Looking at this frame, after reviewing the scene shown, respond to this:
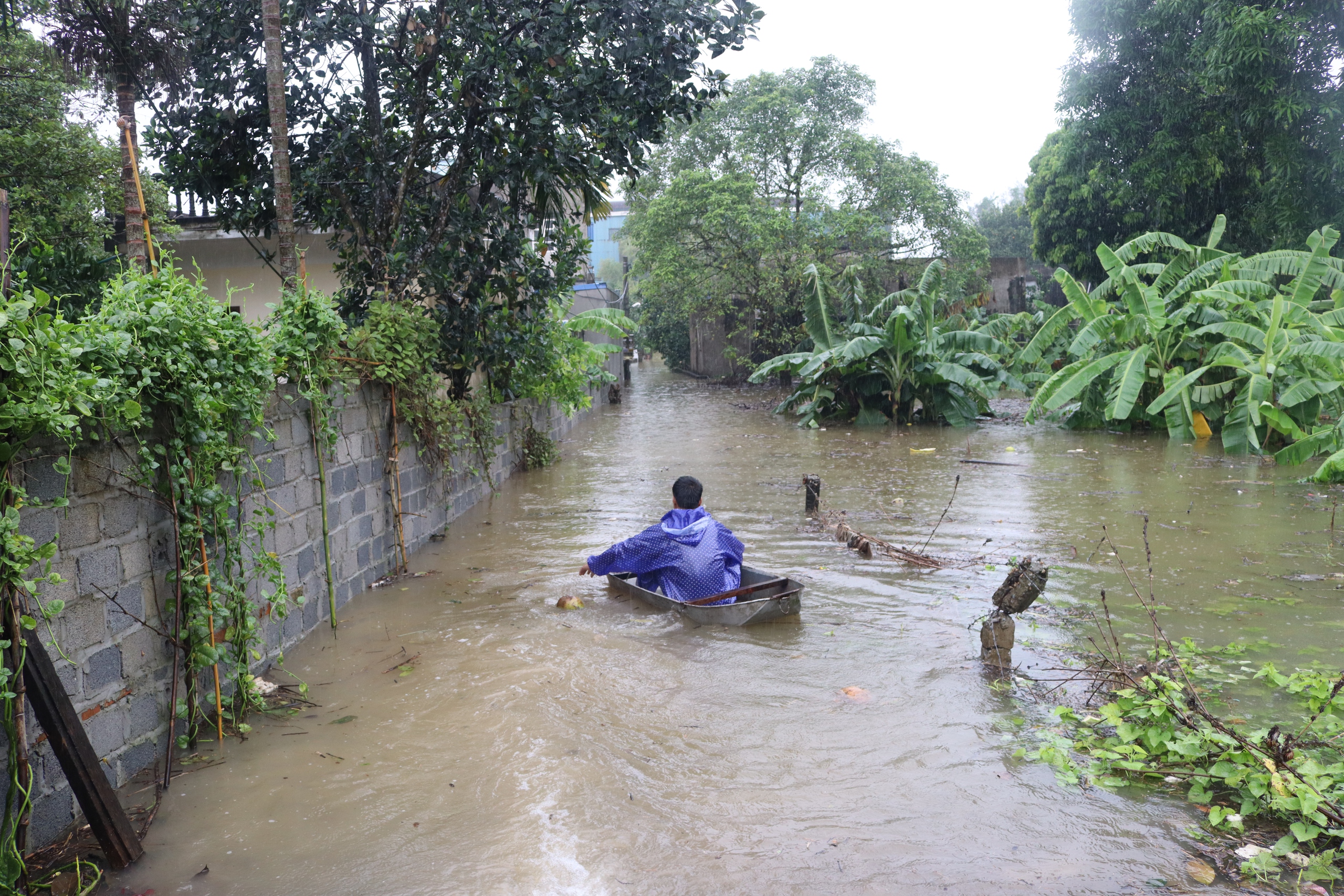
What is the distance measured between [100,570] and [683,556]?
3970mm

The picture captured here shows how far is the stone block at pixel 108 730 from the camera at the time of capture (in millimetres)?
4051

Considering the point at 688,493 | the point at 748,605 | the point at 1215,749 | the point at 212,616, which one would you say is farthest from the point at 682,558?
the point at 1215,749

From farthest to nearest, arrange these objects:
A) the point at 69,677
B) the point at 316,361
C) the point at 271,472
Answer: the point at 316,361
the point at 271,472
the point at 69,677

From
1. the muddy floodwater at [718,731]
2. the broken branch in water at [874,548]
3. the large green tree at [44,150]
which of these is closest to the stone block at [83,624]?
the muddy floodwater at [718,731]

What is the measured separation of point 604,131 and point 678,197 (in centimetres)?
1860


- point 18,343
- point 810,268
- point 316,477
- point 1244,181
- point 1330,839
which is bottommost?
point 1330,839

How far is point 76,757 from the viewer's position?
11.8ft

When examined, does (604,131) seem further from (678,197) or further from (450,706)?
(678,197)

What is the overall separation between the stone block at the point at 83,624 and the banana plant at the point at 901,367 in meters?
16.2

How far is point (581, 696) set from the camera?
18.3ft

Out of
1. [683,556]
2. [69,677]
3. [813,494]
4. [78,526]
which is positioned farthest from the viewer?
[813,494]

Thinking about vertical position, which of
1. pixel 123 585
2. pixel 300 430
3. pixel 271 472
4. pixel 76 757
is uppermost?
pixel 300 430

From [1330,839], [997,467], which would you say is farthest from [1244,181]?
[1330,839]

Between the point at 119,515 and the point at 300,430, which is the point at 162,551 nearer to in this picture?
the point at 119,515
